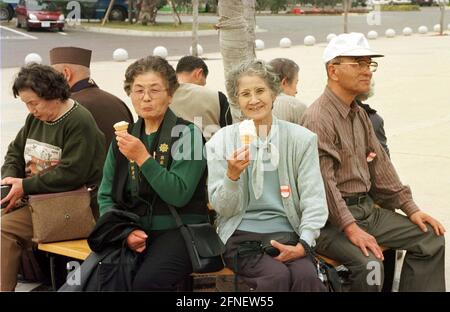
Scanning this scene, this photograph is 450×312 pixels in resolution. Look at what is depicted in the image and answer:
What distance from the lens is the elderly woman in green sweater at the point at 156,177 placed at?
134 inches

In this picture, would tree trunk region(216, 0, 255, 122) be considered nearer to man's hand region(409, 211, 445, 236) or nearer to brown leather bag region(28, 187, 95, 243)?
brown leather bag region(28, 187, 95, 243)

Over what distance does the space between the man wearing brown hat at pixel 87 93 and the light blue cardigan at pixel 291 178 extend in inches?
53.5

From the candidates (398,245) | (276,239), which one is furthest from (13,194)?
(398,245)

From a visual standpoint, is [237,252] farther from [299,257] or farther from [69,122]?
[69,122]

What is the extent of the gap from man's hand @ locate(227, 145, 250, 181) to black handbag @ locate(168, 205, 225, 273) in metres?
0.42

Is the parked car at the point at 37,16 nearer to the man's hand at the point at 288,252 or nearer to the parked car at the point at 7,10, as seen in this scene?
the parked car at the point at 7,10

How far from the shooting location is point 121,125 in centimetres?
347

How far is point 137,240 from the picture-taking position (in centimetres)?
346

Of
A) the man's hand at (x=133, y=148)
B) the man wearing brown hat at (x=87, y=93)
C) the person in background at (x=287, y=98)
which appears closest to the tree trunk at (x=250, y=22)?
the person in background at (x=287, y=98)

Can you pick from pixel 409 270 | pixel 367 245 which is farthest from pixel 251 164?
pixel 409 270

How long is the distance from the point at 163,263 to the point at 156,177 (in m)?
0.43

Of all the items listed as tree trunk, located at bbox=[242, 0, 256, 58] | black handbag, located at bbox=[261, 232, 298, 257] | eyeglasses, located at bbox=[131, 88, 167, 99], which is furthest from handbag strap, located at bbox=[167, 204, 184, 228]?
tree trunk, located at bbox=[242, 0, 256, 58]
